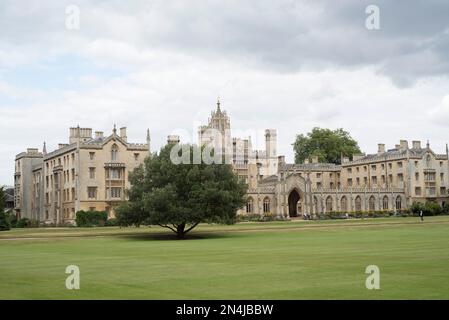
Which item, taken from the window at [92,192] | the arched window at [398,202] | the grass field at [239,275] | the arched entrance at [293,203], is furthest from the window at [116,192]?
the grass field at [239,275]

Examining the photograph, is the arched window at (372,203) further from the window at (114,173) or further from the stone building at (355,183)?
the window at (114,173)

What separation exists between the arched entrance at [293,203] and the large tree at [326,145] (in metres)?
29.9

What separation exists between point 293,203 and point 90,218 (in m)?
39.6

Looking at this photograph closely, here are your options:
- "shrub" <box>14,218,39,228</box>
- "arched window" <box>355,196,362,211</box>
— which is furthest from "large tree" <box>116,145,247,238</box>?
"arched window" <box>355,196,362,211</box>

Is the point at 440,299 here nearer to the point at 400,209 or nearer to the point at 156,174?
the point at 156,174

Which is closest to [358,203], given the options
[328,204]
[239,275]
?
[328,204]

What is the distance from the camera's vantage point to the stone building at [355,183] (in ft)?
313

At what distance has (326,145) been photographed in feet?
437

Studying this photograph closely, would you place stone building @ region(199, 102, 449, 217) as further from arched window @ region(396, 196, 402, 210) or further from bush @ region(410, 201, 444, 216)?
bush @ region(410, 201, 444, 216)

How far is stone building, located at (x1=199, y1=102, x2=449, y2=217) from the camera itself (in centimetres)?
9544

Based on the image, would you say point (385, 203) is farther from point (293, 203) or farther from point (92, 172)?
point (92, 172)

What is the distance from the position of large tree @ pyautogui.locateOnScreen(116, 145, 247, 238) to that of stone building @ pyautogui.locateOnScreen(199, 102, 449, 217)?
38.4 m
